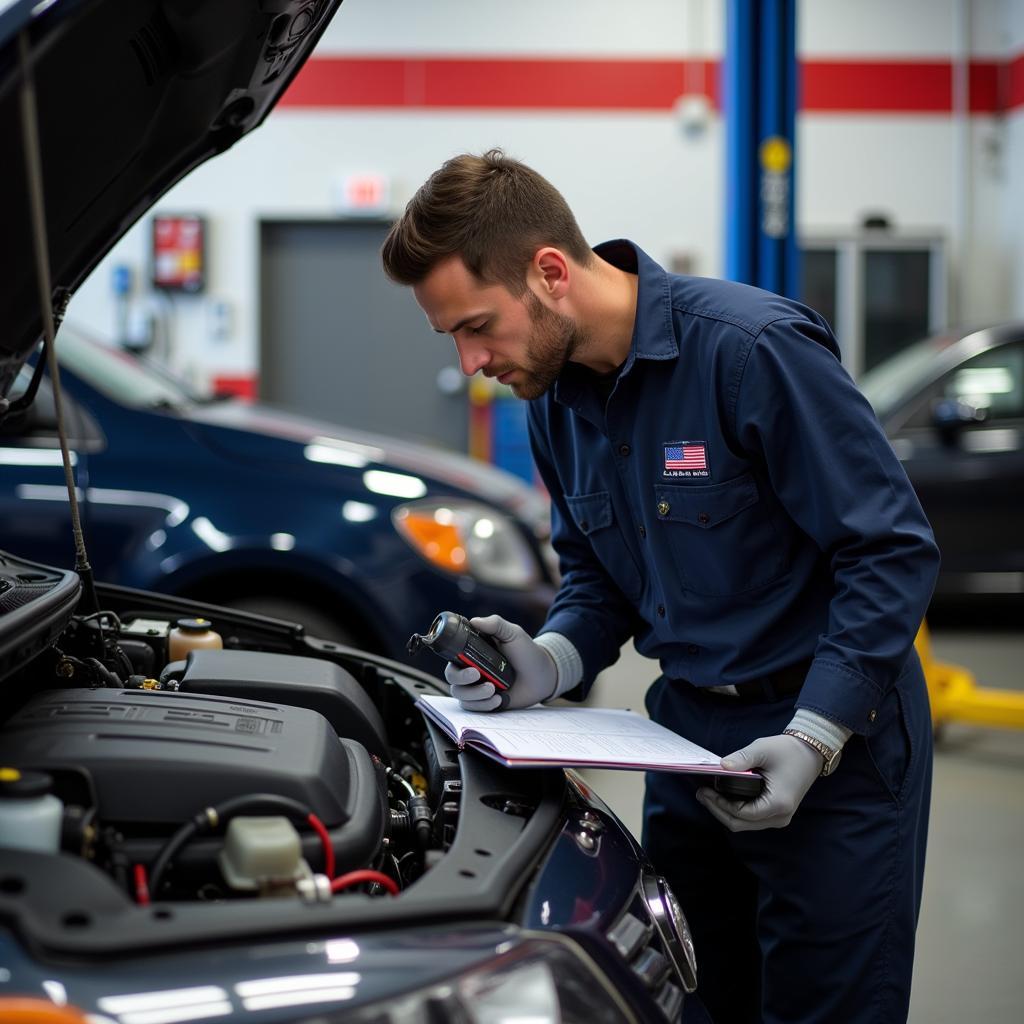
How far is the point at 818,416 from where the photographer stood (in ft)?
4.70

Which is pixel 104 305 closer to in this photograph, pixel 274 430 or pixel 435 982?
pixel 274 430

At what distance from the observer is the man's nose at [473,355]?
1.56 m

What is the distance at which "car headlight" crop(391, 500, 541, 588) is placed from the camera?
3057 millimetres

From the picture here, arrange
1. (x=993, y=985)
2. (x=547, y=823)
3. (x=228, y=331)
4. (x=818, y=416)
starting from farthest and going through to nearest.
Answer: (x=228, y=331), (x=993, y=985), (x=818, y=416), (x=547, y=823)

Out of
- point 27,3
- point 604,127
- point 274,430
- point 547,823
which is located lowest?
point 547,823

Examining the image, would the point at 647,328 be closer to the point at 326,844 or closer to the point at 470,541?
the point at 326,844

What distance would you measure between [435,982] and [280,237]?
28.4 feet

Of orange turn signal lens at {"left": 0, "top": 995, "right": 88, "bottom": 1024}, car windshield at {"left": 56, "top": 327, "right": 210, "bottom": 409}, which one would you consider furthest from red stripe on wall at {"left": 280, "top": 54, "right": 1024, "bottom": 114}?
orange turn signal lens at {"left": 0, "top": 995, "right": 88, "bottom": 1024}

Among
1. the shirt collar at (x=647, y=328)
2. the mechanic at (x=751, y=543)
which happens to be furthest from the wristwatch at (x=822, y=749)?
the shirt collar at (x=647, y=328)

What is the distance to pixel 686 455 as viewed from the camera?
1.54 m

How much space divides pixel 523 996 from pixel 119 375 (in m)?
2.63

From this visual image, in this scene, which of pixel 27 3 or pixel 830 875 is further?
pixel 830 875

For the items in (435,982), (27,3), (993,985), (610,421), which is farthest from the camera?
(993,985)

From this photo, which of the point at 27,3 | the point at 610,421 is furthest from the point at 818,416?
the point at 27,3
